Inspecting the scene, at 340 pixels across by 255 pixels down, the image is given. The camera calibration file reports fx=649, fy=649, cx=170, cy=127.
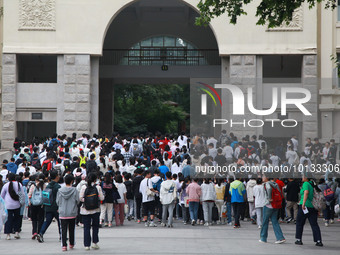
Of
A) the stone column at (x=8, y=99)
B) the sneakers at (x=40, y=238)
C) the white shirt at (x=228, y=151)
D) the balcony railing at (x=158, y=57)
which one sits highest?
the balcony railing at (x=158, y=57)

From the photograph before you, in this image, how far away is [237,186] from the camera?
60.8ft

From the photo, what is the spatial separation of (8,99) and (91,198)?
18.3 m

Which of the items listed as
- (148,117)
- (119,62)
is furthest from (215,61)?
(148,117)

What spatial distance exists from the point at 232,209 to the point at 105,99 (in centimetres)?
1902

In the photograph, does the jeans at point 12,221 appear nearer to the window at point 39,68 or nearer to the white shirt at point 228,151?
the white shirt at point 228,151

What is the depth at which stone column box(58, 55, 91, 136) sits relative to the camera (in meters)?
30.3

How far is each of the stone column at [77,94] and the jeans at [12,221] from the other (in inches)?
586

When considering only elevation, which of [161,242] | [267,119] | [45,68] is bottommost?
[161,242]

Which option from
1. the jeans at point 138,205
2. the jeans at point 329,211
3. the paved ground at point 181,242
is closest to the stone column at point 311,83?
the jeans at point 329,211

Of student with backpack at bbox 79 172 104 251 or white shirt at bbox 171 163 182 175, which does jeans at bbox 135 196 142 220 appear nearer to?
white shirt at bbox 171 163 182 175

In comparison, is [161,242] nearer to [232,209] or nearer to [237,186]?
[237,186]

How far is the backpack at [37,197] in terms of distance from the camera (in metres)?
14.9

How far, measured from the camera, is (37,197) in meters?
14.9

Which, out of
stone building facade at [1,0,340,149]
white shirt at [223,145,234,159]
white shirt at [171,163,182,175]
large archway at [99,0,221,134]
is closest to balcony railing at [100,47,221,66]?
large archway at [99,0,221,134]
